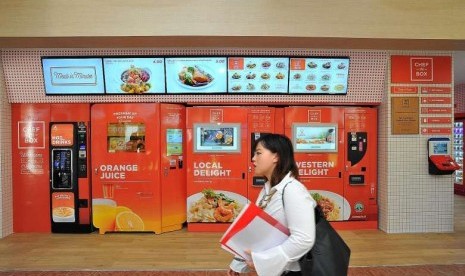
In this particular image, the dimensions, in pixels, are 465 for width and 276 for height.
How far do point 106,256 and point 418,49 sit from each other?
18.6 ft

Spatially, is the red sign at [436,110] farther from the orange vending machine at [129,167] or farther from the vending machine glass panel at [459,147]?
the vending machine glass panel at [459,147]

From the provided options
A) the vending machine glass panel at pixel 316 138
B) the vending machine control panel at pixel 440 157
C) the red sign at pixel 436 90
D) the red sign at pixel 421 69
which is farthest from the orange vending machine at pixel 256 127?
the vending machine control panel at pixel 440 157

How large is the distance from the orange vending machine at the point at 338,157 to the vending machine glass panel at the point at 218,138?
0.88 m

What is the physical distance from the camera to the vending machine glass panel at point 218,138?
5.99m

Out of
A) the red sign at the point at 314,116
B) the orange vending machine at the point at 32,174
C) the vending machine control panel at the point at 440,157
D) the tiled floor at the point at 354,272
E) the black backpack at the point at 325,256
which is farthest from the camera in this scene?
the red sign at the point at 314,116

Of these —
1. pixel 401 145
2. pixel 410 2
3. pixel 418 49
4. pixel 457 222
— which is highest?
pixel 410 2

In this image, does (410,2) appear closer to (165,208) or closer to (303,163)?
(303,163)

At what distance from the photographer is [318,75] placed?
19.4ft

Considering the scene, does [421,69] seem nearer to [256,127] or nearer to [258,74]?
[258,74]

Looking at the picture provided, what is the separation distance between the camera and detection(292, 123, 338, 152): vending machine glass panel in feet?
19.8

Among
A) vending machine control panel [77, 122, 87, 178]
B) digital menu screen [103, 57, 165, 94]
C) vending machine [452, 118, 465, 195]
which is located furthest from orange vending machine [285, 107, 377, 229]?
vending machine [452, 118, 465, 195]

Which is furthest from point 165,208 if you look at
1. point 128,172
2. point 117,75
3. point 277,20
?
point 277,20

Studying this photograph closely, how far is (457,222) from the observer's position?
6.60m

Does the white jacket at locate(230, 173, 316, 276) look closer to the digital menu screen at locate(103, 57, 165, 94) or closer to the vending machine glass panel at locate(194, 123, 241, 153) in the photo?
the vending machine glass panel at locate(194, 123, 241, 153)
